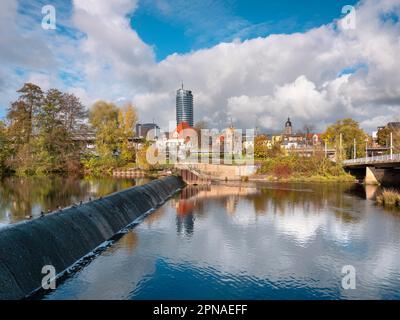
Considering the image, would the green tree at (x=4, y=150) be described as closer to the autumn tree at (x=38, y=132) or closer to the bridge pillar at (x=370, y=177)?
the autumn tree at (x=38, y=132)

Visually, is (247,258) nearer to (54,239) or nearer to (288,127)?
(54,239)

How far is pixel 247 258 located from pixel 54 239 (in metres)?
8.88

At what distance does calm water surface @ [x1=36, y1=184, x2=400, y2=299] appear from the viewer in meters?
13.4

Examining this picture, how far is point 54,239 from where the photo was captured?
1551 centimetres

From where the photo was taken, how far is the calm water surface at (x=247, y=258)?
13.4 m

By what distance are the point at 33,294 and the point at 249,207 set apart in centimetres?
2319

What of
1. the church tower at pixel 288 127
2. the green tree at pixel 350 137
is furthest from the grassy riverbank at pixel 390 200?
the church tower at pixel 288 127

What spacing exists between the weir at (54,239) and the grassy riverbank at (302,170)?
135 feet

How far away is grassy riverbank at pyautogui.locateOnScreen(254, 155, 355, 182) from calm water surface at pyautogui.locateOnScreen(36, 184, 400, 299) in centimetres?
3233

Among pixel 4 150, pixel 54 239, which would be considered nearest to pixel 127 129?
pixel 4 150

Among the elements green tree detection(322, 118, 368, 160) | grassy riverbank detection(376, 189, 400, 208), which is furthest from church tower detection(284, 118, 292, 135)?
grassy riverbank detection(376, 189, 400, 208)

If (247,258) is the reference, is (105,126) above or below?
above

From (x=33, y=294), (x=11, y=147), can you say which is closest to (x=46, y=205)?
(x=33, y=294)
